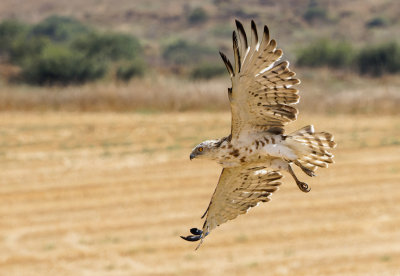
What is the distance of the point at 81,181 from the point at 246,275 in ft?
21.1

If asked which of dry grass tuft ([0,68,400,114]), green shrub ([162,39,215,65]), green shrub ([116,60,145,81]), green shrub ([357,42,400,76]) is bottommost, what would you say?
dry grass tuft ([0,68,400,114])

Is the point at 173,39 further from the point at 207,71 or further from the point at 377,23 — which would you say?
the point at 207,71

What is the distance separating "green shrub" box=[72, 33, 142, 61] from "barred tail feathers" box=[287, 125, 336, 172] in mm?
36667

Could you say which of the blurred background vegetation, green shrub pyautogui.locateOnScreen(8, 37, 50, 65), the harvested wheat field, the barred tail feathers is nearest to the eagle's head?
the barred tail feathers

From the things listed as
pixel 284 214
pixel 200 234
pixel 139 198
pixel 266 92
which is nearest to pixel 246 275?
pixel 284 214

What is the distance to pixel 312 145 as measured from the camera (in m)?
5.91

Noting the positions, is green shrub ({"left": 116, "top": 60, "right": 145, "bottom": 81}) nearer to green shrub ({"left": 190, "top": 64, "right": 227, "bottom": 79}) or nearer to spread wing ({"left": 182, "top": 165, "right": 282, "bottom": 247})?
green shrub ({"left": 190, "top": 64, "right": 227, "bottom": 79})

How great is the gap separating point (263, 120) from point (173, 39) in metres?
51.3

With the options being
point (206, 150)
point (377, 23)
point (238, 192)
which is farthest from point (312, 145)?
point (377, 23)

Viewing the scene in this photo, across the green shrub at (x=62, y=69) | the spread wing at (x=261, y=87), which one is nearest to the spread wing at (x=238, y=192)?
the spread wing at (x=261, y=87)

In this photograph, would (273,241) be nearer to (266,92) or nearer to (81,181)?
(81,181)

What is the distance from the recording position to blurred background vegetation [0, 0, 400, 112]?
35.0m

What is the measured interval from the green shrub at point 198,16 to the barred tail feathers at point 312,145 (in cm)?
5407

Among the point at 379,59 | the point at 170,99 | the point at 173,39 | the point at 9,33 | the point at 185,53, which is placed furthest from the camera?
the point at 173,39
